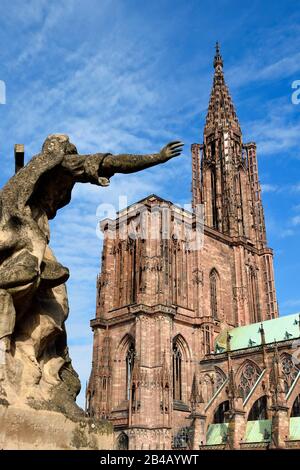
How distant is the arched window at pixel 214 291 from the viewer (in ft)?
123

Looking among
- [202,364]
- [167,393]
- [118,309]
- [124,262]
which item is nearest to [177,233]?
[124,262]

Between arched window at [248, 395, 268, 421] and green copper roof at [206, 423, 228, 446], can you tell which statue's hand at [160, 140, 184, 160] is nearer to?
green copper roof at [206, 423, 228, 446]

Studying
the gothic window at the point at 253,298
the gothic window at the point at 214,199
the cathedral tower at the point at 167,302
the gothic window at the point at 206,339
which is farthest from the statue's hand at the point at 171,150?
the gothic window at the point at 214,199

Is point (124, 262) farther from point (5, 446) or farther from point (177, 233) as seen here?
point (5, 446)

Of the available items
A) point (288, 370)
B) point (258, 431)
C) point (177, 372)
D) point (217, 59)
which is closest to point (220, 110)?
point (217, 59)

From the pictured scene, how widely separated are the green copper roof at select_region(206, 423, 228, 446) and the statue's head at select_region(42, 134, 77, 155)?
25355 mm

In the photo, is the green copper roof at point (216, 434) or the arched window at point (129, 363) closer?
the green copper roof at point (216, 434)

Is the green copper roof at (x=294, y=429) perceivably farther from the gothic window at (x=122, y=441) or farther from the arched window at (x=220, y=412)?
the gothic window at (x=122, y=441)

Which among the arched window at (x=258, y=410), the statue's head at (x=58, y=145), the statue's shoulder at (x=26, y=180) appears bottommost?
the statue's shoulder at (x=26, y=180)

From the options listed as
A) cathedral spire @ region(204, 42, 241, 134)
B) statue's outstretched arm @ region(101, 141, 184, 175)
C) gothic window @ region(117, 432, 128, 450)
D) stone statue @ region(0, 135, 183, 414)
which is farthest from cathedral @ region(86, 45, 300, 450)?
statue's outstretched arm @ region(101, 141, 184, 175)

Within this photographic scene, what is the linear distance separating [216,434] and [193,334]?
834cm

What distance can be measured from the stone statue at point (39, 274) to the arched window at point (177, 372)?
30.5 m

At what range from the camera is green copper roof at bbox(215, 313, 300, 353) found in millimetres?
33719
